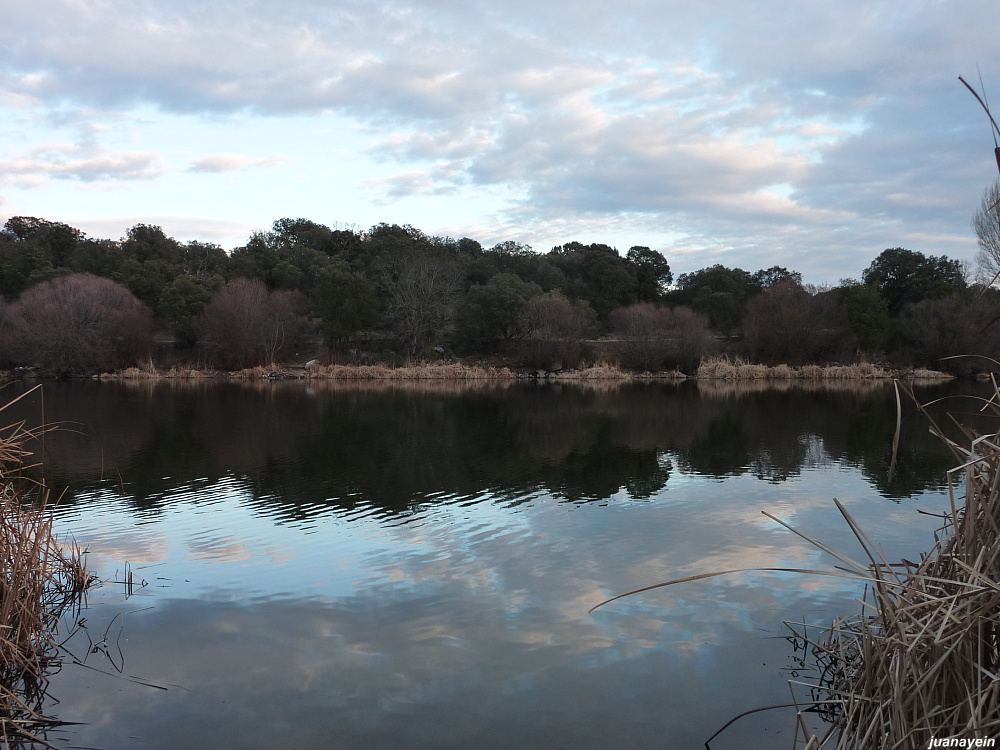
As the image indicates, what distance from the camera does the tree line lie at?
3891 cm

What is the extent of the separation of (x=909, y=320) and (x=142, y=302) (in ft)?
147

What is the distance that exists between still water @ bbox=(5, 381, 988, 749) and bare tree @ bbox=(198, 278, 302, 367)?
23.9 meters

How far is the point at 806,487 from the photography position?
1145 cm

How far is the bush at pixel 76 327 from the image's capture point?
3781 centimetres

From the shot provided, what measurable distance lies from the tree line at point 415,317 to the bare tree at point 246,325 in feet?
0.29

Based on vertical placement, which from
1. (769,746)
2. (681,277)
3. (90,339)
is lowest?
(769,746)

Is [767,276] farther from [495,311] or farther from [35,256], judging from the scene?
[35,256]

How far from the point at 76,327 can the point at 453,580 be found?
3833cm

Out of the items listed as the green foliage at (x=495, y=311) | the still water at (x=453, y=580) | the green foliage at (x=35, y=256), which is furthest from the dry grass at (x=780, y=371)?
the green foliage at (x=35, y=256)

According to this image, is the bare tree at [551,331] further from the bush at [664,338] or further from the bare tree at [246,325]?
the bare tree at [246,325]

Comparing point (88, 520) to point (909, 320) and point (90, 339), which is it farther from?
point (909, 320)

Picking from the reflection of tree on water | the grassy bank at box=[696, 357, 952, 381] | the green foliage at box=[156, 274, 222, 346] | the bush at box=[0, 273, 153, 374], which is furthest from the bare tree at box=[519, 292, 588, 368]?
the bush at box=[0, 273, 153, 374]

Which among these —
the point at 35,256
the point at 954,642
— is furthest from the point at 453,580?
the point at 35,256

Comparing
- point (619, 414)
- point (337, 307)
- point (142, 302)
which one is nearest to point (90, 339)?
point (142, 302)
